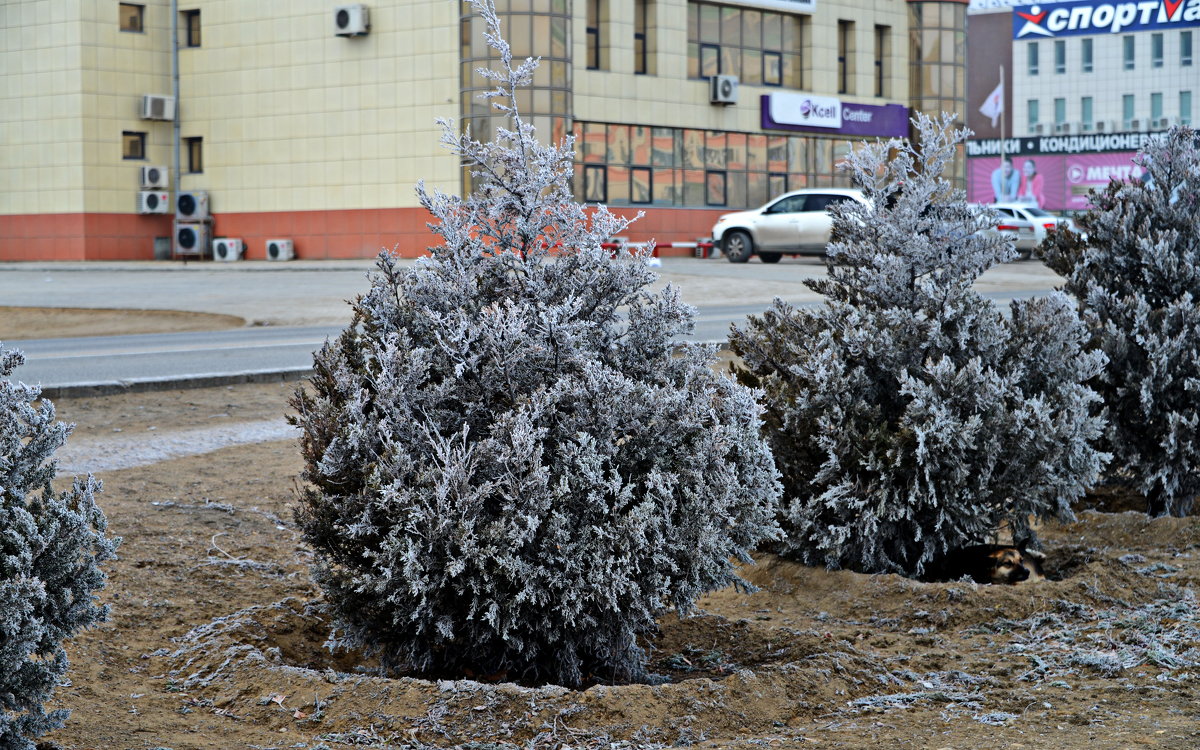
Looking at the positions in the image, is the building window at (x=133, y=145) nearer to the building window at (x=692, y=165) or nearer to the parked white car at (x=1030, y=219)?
the building window at (x=692, y=165)

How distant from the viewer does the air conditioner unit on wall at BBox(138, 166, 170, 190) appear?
40.5 metres

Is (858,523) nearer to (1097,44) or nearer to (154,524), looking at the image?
(154,524)

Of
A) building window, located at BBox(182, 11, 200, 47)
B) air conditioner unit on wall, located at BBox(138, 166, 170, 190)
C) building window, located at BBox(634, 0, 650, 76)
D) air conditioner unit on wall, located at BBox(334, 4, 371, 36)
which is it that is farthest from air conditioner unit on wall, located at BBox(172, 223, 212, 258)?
building window, located at BBox(634, 0, 650, 76)

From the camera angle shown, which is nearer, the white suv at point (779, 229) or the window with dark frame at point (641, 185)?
the white suv at point (779, 229)

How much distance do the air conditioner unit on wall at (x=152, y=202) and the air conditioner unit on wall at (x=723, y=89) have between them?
56.2ft

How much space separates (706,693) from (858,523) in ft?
5.78

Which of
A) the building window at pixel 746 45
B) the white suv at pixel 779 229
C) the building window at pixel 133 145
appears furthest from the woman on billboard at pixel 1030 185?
the building window at pixel 133 145

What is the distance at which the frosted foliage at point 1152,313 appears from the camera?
6523mm

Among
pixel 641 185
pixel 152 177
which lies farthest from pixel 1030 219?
pixel 152 177

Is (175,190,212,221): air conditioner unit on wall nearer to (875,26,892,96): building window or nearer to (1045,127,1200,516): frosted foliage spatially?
(875,26,892,96): building window

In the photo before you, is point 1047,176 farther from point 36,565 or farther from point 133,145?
point 36,565

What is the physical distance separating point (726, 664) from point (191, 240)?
3882cm

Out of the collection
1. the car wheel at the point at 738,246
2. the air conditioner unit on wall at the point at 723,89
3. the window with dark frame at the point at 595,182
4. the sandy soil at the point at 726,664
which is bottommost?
the sandy soil at the point at 726,664

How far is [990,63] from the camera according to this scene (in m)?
85.6
